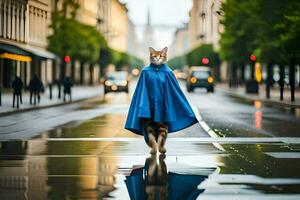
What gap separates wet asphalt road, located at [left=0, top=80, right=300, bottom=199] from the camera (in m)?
8.55

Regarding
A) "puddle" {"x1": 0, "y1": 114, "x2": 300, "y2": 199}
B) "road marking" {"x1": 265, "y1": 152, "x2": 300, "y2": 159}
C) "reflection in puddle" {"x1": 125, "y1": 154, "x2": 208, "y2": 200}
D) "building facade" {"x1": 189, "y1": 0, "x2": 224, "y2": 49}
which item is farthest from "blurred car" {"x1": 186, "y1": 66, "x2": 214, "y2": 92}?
"reflection in puddle" {"x1": 125, "y1": 154, "x2": 208, "y2": 200}

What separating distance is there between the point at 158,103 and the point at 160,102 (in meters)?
0.05

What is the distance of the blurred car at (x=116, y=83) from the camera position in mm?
58125

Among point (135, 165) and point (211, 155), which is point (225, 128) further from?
point (135, 165)

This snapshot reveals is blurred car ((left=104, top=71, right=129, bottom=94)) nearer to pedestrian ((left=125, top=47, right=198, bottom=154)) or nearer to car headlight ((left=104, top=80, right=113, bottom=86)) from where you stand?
car headlight ((left=104, top=80, right=113, bottom=86))

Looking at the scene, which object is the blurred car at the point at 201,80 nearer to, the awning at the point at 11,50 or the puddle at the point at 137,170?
the awning at the point at 11,50

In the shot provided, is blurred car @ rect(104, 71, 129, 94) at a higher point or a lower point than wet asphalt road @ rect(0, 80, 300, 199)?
higher

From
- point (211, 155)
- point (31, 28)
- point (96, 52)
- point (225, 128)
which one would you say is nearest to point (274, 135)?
point (225, 128)

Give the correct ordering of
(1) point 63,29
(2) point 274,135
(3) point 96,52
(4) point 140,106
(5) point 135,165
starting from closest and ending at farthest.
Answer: (5) point 135,165, (4) point 140,106, (2) point 274,135, (1) point 63,29, (3) point 96,52

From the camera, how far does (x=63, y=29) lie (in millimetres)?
58469

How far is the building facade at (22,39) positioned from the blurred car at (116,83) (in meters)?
4.82

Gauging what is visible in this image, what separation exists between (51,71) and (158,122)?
6800 cm

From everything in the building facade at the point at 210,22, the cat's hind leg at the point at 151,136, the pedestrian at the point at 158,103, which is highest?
the building facade at the point at 210,22

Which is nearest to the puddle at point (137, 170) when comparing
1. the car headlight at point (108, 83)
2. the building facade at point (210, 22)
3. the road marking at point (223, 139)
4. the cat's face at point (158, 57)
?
the road marking at point (223, 139)
